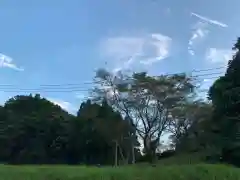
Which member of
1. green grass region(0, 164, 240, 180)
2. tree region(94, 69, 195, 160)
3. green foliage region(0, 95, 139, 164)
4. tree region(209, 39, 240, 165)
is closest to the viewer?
green grass region(0, 164, 240, 180)

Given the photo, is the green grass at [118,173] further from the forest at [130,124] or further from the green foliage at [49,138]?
the green foliage at [49,138]

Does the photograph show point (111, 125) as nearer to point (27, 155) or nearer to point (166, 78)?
point (166, 78)

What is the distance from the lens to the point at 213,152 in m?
25.5

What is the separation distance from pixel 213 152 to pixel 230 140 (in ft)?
5.71

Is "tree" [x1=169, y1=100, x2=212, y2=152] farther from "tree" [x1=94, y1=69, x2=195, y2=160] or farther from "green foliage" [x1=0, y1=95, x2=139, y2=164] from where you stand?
"green foliage" [x1=0, y1=95, x2=139, y2=164]

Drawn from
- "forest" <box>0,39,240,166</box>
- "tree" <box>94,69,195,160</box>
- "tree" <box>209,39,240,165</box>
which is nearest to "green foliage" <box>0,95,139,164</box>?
"forest" <box>0,39,240,166</box>

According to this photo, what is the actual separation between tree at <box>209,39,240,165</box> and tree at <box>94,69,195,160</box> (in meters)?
7.42

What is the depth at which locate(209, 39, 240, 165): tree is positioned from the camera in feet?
79.6

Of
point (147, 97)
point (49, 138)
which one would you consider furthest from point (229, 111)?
point (49, 138)

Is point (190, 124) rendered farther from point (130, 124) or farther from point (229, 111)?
point (229, 111)

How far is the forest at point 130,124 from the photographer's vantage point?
25.5 metres

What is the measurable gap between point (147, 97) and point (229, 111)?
10021mm

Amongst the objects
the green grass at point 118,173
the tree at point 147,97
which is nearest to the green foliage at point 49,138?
the tree at point 147,97

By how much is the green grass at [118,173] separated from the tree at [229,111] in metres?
9.89
